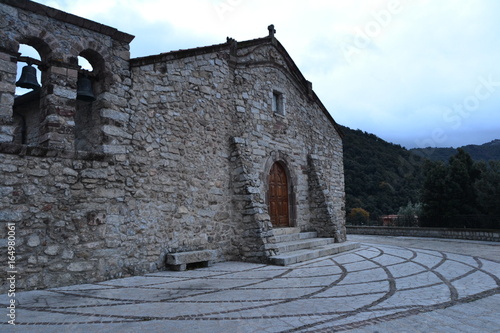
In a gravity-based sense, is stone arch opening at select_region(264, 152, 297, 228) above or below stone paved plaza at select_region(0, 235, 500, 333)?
above

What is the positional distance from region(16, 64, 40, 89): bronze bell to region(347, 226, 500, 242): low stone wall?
52.7 ft

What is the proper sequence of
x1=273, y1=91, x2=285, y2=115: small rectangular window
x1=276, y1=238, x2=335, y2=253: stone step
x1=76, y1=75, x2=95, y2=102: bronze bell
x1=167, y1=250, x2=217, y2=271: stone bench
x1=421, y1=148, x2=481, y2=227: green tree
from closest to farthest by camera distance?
1. x1=76, y1=75, x2=95, y2=102: bronze bell
2. x1=167, y1=250, x2=217, y2=271: stone bench
3. x1=276, y1=238, x2=335, y2=253: stone step
4. x1=273, y1=91, x2=285, y2=115: small rectangular window
5. x1=421, y1=148, x2=481, y2=227: green tree

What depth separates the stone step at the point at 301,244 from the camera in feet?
29.2

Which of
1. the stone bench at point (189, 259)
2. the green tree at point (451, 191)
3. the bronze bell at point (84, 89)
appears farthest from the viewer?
the green tree at point (451, 191)

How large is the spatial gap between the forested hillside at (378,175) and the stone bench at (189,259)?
22.7 m

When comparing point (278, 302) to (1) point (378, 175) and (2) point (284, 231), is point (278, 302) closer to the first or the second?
(2) point (284, 231)

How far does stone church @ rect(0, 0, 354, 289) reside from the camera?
5.66 meters

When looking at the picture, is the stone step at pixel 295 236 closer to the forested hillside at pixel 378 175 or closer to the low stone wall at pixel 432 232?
the low stone wall at pixel 432 232

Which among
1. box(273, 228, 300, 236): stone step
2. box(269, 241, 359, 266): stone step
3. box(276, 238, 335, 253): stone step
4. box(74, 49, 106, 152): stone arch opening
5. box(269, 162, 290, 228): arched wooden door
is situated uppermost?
box(74, 49, 106, 152): stone arch opening

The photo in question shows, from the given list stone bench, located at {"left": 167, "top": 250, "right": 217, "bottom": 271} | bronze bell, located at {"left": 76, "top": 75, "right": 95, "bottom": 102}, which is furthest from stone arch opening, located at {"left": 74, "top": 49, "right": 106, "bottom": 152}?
stone bench, located at {"left": 167, "top": 250, "right": 217, "bottom": 271}

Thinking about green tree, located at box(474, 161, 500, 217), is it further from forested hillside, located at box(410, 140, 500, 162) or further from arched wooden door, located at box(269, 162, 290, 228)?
forested hillside, located at box(410, 140, 500, 162)

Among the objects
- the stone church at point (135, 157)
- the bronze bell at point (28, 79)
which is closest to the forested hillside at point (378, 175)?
the stone church at point (135, 157)

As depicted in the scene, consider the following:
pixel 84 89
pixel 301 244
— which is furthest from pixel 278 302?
pixel 84 89

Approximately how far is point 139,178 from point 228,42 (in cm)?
484
